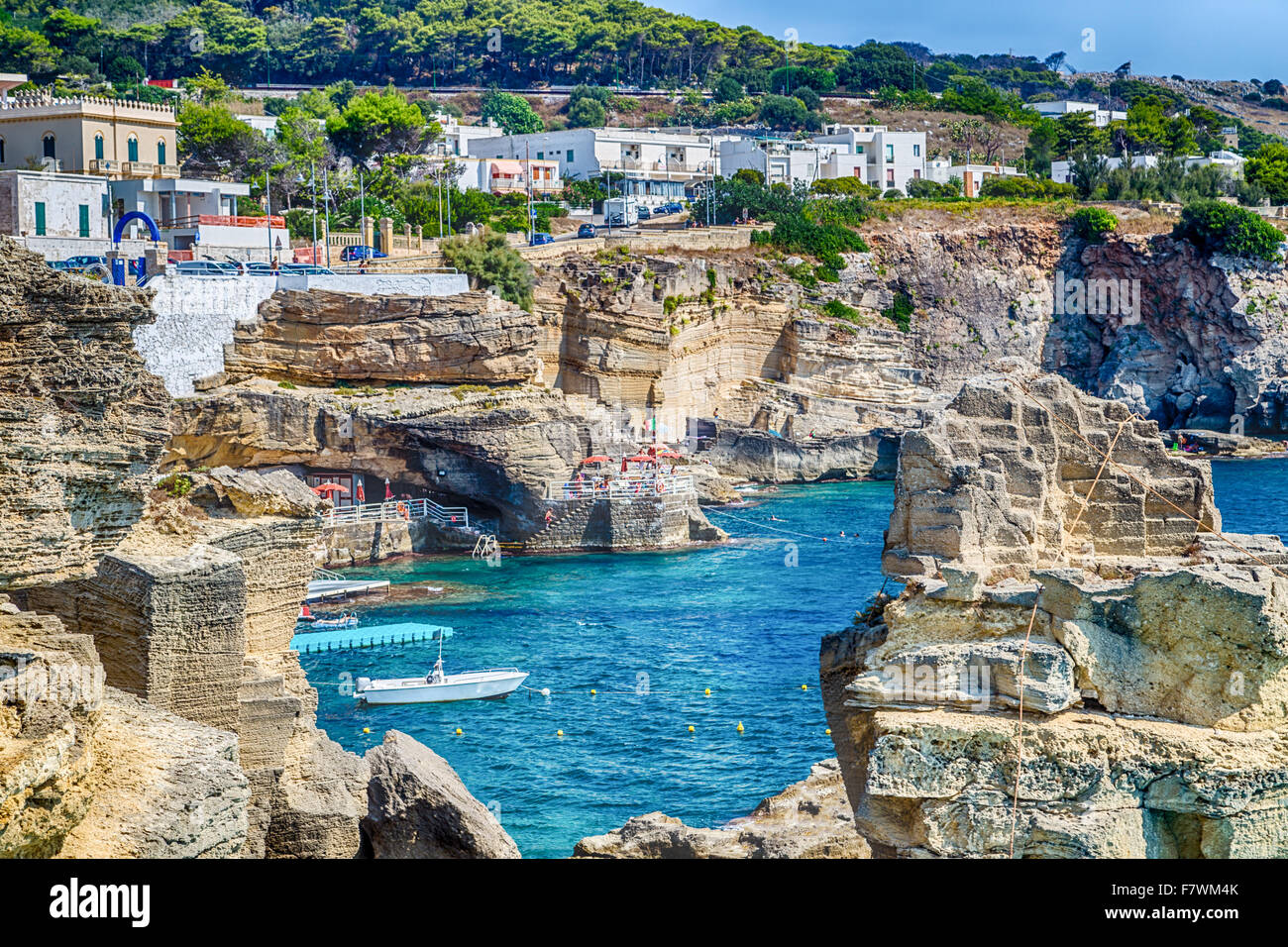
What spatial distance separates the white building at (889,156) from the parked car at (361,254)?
4453cm

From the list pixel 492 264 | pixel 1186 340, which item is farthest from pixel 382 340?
pixel 1186 340

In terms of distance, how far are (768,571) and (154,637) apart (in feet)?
112

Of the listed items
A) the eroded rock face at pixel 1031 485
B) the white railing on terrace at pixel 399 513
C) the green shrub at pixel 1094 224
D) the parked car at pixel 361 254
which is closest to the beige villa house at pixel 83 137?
the parked car at pixel 361 254

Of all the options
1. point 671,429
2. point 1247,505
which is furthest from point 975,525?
point 671,429

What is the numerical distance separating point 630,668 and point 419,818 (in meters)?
20.1

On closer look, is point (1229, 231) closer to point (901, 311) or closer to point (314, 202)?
point (901, 311)

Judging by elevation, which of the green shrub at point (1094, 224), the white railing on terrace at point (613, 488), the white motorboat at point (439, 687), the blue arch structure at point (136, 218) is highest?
the green shrub at point (1094, 224)

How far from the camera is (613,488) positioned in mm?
52344

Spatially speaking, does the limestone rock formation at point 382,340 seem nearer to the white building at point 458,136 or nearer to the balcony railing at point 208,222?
the balcony railing at point 208,222

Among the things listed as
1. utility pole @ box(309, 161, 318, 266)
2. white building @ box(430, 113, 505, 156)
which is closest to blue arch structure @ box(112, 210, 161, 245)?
utility pole @ box(309, 161, 318, 266)

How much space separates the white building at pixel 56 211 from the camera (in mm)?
50031

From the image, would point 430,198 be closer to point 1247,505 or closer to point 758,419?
point 758,419

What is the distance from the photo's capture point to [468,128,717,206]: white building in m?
96.8

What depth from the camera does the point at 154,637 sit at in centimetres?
1452
